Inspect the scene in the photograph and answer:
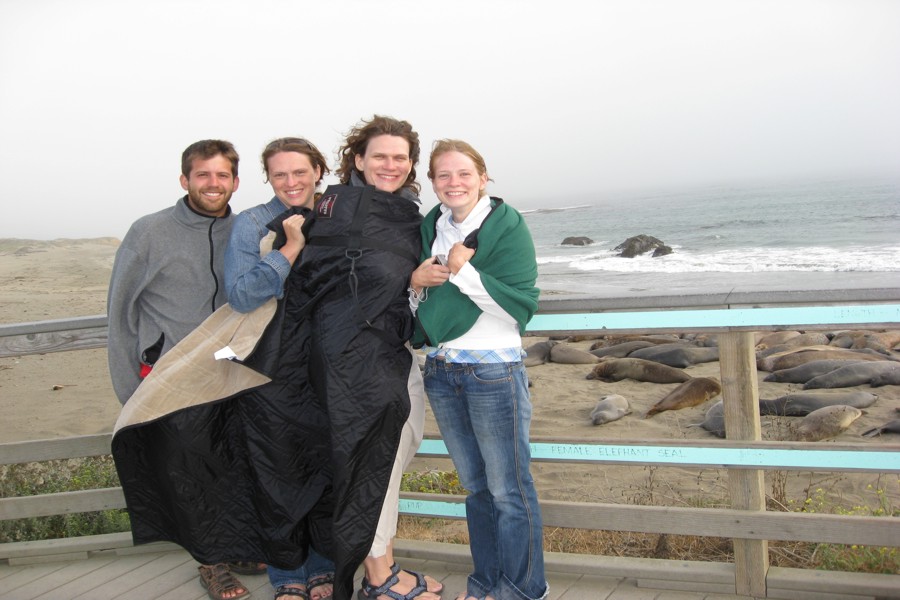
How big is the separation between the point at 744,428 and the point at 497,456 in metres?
1.03

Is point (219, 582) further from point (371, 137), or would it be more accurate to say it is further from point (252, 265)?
point (371, 137)

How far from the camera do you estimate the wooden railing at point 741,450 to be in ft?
9.68

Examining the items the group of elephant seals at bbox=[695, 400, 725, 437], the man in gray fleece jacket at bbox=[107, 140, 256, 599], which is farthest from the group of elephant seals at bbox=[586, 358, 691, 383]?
the man in gray fleece jacket at bbox=[107, 140, 256, 599]

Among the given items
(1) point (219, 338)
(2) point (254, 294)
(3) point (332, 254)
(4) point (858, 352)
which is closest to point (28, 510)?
(1) point (219, 338)

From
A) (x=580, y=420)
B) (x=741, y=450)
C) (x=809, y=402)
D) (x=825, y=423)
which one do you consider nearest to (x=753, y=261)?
(x=809, y=402)

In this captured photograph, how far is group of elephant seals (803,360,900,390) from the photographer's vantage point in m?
9.54

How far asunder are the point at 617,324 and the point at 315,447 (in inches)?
53.5

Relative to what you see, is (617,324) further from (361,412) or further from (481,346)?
(361,412)

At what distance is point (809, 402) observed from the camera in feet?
27.0

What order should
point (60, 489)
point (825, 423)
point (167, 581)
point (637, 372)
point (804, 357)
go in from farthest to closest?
point (804, 357), point (637, 372), point (825, 423), point (60, 489), point (167, 581)

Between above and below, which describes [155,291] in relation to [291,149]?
below

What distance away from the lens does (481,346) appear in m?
2.95

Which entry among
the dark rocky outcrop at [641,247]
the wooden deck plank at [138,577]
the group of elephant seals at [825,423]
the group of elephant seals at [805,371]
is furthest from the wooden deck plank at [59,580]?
the dark rocky outcrop at [641,247]

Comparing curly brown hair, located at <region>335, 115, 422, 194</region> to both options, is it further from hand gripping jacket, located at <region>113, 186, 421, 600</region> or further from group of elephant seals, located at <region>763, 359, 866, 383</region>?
group of elephant seals, located at <region>763, 359, 866, 383</region>
